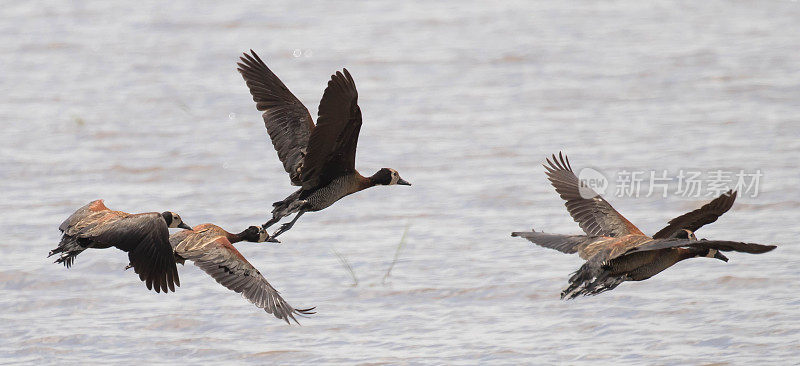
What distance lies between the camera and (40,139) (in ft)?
55.4

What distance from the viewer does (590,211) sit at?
10.7 m

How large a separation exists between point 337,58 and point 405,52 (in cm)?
97

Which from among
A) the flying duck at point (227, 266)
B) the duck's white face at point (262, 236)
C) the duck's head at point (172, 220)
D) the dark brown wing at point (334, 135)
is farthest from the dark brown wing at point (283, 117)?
the flying duck at point (227, 266)

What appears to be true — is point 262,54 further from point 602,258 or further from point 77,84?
point 602,258

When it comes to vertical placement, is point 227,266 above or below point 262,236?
below

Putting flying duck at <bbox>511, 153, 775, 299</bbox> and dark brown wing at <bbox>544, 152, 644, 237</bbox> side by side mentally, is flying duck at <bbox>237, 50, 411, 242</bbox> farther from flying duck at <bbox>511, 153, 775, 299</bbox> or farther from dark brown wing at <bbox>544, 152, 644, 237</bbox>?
flying duck at <bbox>511, 153, 775, 299</bbox>

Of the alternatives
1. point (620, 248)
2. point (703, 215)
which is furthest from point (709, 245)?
point (620, 248)

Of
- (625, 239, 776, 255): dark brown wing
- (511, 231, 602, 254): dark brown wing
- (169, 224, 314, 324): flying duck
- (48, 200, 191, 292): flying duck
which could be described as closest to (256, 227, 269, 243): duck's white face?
(169, 224, 314, 324): flying duck

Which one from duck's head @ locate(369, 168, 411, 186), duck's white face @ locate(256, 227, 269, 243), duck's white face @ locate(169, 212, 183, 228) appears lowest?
duck's white face @ locate(256, 227, 269, 243)

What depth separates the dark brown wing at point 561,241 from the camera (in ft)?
32.7

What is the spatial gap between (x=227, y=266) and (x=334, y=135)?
1450 mm

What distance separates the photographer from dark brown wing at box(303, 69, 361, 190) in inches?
395

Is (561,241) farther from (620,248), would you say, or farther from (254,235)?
(254,235)

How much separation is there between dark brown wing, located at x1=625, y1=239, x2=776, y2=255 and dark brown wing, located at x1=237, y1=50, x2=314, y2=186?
9.77 feet
